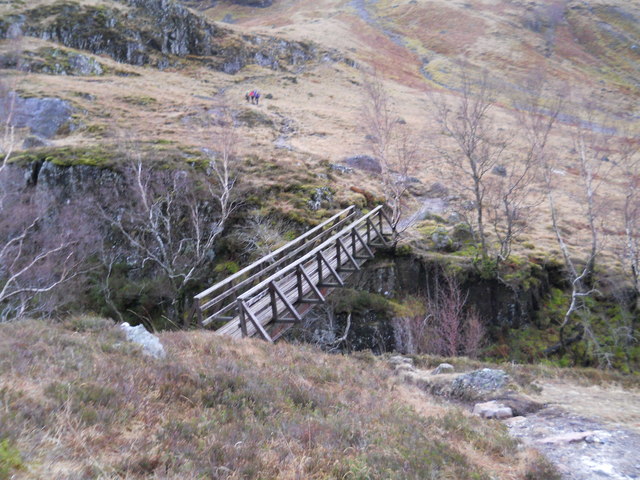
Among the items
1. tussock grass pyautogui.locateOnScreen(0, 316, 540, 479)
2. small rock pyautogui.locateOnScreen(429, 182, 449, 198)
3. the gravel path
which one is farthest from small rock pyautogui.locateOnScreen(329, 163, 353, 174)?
the gravel path

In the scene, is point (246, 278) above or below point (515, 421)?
below

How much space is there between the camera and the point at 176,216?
2222cm

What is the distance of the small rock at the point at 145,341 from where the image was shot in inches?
240

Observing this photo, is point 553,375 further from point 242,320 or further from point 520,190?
point 520,190

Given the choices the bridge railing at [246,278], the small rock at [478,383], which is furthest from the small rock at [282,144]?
the small rock at [478,383]

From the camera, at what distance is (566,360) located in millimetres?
15820

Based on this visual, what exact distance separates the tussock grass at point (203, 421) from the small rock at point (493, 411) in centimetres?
83

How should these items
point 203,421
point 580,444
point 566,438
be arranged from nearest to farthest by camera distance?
point 203,421 < point 580,444 < point 566,438

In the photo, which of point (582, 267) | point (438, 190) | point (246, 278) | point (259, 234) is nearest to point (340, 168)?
point (438, 190)

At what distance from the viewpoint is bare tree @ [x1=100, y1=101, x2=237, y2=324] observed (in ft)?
66.2

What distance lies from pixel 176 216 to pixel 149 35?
50.2 m

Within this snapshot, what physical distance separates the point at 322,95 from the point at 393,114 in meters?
13.0

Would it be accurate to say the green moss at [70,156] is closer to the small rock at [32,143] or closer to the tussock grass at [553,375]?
the small rock at [32,143]

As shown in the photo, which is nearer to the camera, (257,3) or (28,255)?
(28,255)
